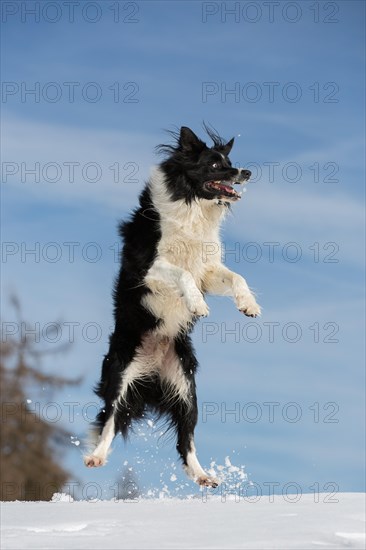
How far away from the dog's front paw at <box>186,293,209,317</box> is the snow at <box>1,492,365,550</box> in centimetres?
170

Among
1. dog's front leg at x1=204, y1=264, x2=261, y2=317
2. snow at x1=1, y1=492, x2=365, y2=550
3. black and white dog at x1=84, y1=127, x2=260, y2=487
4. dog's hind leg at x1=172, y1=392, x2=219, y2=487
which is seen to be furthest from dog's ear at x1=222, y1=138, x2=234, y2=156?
snow at x1=1, y1=492, x2=365, y2=550

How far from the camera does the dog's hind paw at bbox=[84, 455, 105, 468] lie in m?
8.40

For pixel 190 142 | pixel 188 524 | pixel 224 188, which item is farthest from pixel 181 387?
pixel 188 524

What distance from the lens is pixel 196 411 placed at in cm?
912

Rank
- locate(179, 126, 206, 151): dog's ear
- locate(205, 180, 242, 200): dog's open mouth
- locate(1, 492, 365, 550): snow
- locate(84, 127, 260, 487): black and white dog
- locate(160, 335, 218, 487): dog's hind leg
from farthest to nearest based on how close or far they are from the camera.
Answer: locate(179, 126, 206, 151): dog's ear < locate(160, 335, 218, 487): dog's hind leg < locate(205, 180, 242, 200): dog's open mouth < locate(84, 127, 260, 487): black and white dog < locate(1, 492, 365, 550): snow

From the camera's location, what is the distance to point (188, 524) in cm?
614

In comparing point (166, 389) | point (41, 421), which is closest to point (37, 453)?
point (41, 421)

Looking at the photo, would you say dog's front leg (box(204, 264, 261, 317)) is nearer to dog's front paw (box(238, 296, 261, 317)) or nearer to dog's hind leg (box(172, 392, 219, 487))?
dog's front paw (box(238, 296, 261, 317))

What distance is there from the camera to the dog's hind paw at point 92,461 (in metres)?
8.40

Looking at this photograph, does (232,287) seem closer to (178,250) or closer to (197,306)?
(197,306)

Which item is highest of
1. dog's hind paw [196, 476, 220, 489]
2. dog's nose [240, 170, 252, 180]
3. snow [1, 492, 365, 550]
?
dog's nose [240, 170, 252, 180]

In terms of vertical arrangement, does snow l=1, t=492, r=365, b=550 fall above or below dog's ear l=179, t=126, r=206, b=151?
below

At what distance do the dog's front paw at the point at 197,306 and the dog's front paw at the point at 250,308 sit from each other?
0.35m

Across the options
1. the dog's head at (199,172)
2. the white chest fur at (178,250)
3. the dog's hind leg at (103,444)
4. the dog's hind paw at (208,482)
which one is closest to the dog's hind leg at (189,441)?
the dog's hind paw at (208,482)
